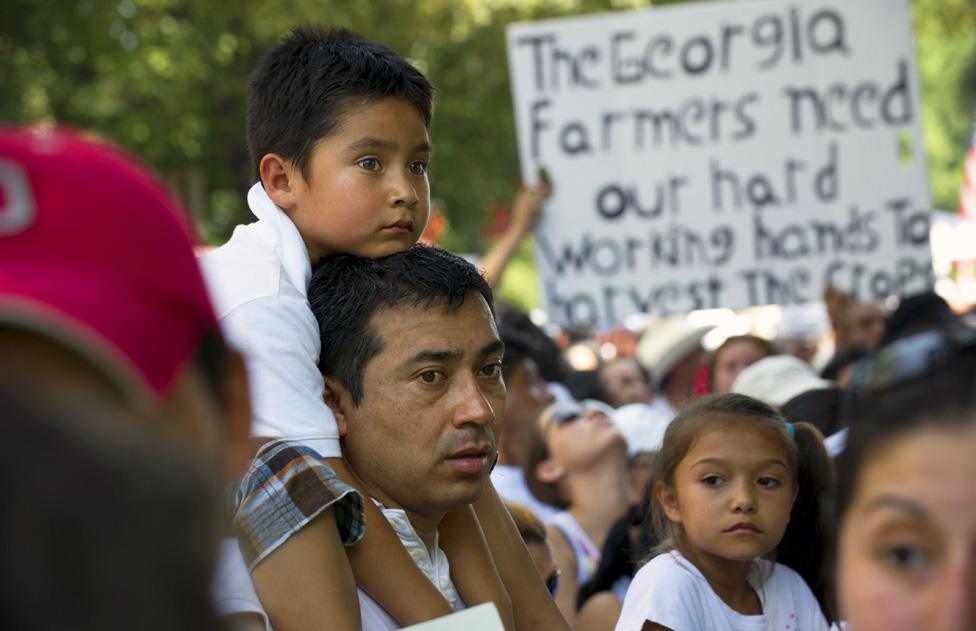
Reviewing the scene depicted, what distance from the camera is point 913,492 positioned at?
126 centimetres

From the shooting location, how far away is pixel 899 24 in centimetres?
834

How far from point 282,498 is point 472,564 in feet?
1.71

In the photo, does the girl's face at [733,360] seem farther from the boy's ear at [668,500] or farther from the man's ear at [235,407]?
the man's ear at [235,407]

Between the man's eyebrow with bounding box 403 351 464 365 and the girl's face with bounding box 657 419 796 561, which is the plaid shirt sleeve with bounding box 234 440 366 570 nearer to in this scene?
the man's eyebrow with bounding box 403 351 464 365

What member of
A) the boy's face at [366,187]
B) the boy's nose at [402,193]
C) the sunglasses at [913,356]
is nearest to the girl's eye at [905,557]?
the sunglasses at [913,356]

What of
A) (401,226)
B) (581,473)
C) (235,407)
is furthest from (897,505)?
(581,473)

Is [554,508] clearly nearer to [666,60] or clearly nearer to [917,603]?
[666,60]

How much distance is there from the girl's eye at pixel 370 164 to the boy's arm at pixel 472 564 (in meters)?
0.74

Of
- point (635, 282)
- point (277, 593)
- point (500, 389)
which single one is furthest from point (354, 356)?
point (635, 282)

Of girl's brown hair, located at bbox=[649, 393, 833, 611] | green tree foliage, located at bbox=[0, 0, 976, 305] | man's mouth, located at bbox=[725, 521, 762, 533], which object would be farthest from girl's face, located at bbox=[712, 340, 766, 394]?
green tree foliage, located at bbox=[0, 0, 976, 305]

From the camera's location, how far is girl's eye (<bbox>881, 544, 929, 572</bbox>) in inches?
48.5

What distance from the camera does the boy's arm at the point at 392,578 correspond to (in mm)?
2379

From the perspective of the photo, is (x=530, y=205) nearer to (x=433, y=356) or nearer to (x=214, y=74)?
(x=433, y=356)

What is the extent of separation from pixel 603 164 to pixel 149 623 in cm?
782
